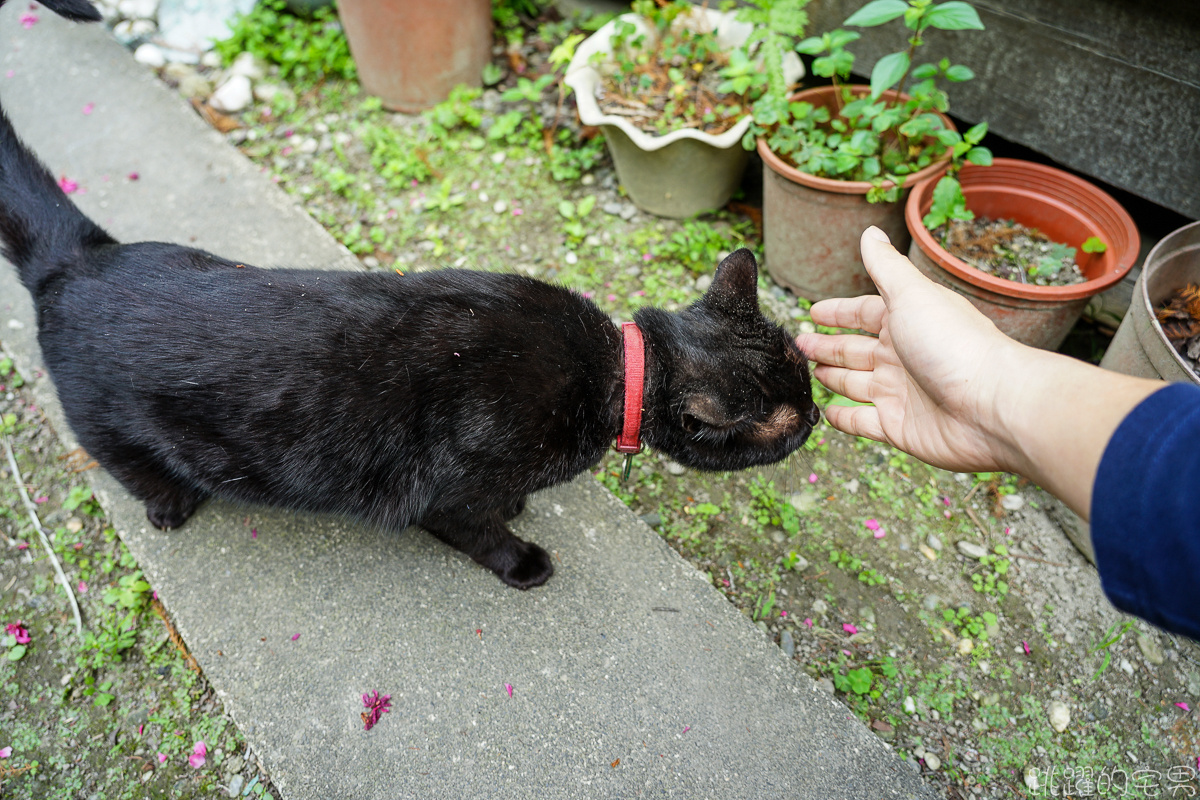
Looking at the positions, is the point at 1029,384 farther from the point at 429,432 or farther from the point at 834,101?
the point at 834,101

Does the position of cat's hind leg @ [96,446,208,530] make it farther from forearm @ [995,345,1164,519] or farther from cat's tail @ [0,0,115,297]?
forearm @ [995,345,1164,519]

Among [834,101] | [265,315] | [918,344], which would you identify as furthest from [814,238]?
[265,315]

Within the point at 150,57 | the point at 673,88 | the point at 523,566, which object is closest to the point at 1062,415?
the point at 523,566

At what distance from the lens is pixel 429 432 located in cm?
164

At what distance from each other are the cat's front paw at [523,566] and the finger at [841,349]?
1020 millimetres

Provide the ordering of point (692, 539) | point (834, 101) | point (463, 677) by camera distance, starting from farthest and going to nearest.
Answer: point (834, 101) < point (692, 539) < point (463, 677)

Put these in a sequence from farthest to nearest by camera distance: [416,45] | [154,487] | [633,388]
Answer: [416,45] → [154,487] → [633,388]

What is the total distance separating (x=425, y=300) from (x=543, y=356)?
1.12 feet

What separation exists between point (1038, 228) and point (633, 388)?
201cm

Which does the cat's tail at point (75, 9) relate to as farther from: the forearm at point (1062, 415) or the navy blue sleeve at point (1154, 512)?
the navy blue sleeve at point (1154, 512)

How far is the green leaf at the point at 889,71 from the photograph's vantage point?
224 centimetres

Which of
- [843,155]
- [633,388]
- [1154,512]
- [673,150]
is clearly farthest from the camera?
[673,150]

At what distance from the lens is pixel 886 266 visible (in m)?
1.73

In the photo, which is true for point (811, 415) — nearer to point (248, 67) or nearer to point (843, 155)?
point (843, 155)
